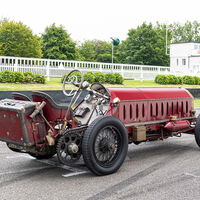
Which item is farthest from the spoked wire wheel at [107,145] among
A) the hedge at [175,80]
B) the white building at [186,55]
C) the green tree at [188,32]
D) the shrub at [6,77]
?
the green tree at [188,32]

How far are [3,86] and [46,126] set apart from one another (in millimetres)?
12165

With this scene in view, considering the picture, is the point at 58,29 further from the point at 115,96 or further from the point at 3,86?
the point at 115,96

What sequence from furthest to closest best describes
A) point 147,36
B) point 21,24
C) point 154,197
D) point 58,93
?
point 147,36 < point 21,24 < point 58,93 < point 154,197

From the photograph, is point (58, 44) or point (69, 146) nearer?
point (69, 146)

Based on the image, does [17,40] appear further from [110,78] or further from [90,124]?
[90,124]

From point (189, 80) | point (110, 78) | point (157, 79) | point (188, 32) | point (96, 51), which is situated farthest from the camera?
point (188, 32)

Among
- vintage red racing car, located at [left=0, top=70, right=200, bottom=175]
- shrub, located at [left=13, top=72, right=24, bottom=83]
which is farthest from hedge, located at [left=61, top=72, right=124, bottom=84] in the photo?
vintage red racing car, located at [left=0, top=70, right=200, bottom=175]

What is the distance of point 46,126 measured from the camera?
15.7ft

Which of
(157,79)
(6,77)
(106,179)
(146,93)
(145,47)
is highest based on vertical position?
(145,47)

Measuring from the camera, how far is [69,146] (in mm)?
4691

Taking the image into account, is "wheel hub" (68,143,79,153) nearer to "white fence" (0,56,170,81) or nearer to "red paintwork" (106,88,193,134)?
"red paintwork" (106,88,193,134)

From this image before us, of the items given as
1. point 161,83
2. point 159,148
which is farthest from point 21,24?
point 159,148

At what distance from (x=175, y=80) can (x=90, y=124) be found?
2405 cm

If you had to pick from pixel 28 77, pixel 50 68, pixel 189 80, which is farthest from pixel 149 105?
pixel 189 80
